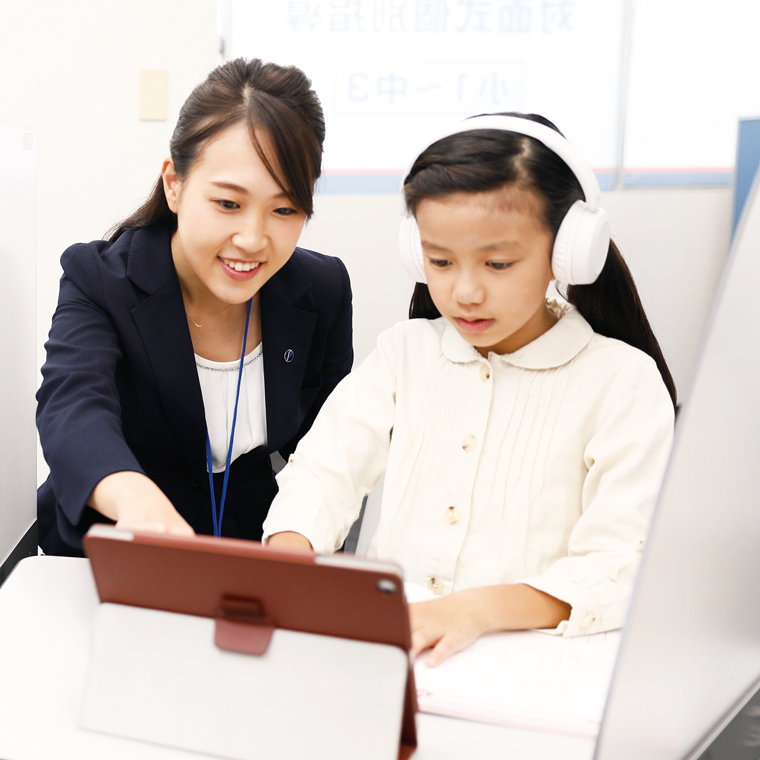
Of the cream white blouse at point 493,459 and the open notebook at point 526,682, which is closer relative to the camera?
the open notebook at point 526,682

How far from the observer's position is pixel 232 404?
133 centimetres

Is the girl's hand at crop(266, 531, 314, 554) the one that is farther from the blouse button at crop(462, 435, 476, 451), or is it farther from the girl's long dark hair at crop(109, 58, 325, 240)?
the girl's long dark hair at crop(109, 58, 325, 240)

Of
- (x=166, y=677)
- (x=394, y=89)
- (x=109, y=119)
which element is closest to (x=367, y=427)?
(x=166, y=677)

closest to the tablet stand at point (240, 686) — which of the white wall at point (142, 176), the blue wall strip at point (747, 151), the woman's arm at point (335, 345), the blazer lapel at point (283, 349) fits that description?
the blazer lapel at point (283, 349)

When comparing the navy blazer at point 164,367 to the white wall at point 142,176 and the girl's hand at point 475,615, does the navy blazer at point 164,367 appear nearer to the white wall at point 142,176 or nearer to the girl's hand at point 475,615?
the girl's hand at point 475,615

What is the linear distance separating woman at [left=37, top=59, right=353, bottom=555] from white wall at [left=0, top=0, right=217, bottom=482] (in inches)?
52.7

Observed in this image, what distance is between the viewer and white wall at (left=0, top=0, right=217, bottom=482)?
2.45 metres

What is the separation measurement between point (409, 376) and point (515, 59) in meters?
1.79

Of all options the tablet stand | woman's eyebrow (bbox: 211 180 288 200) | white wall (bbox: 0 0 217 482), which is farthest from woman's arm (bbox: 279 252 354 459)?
white wall (bbox: 0 0 217 482)

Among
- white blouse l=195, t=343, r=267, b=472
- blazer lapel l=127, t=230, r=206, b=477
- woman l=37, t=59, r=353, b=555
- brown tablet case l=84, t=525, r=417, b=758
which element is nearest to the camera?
brown tablet case l=84, t=525, r=417, b=758

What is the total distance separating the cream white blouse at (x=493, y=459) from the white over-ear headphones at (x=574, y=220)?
0.37ft

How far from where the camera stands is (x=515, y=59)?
96.3 inches

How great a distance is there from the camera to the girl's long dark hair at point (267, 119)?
1064 millimetres

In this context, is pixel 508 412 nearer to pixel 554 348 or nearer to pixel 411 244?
pixel 554 348
